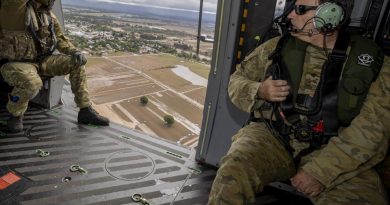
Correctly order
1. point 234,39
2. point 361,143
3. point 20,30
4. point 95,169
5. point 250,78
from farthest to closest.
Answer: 1. point 20,30
2. point 95,169
3. point 234,39
4. point 250,78
5. point 361,143

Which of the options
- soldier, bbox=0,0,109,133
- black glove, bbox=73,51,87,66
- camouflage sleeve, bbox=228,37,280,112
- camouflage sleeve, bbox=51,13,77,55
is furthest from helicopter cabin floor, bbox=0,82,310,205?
camouflage sleeve, bbox=228,37,280,112

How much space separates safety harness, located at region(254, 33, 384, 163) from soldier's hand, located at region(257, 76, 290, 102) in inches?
2.7

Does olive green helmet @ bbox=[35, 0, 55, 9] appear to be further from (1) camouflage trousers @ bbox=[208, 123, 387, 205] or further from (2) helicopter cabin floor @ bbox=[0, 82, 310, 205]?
(1) camouflage trousers @ bbox=[208, 123, 387, 205]

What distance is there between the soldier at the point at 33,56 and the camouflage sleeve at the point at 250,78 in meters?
1.73

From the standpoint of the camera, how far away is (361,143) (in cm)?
121

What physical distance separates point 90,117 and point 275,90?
205 centimetres

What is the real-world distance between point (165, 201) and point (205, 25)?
4.18 ft

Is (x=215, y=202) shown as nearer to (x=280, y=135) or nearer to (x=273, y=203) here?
(x=280, y=135)

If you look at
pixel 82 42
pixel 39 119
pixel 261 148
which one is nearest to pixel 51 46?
pixel 82 42

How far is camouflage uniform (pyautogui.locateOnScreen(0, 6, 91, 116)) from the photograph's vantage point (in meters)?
2.46

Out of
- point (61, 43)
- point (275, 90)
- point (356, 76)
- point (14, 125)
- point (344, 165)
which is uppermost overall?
point (356, 76)

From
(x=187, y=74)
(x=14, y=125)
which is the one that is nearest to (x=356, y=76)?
(x=187, y=74)

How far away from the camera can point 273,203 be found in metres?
1.95

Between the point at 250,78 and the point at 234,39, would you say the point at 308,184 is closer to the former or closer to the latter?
the point at 250,78
